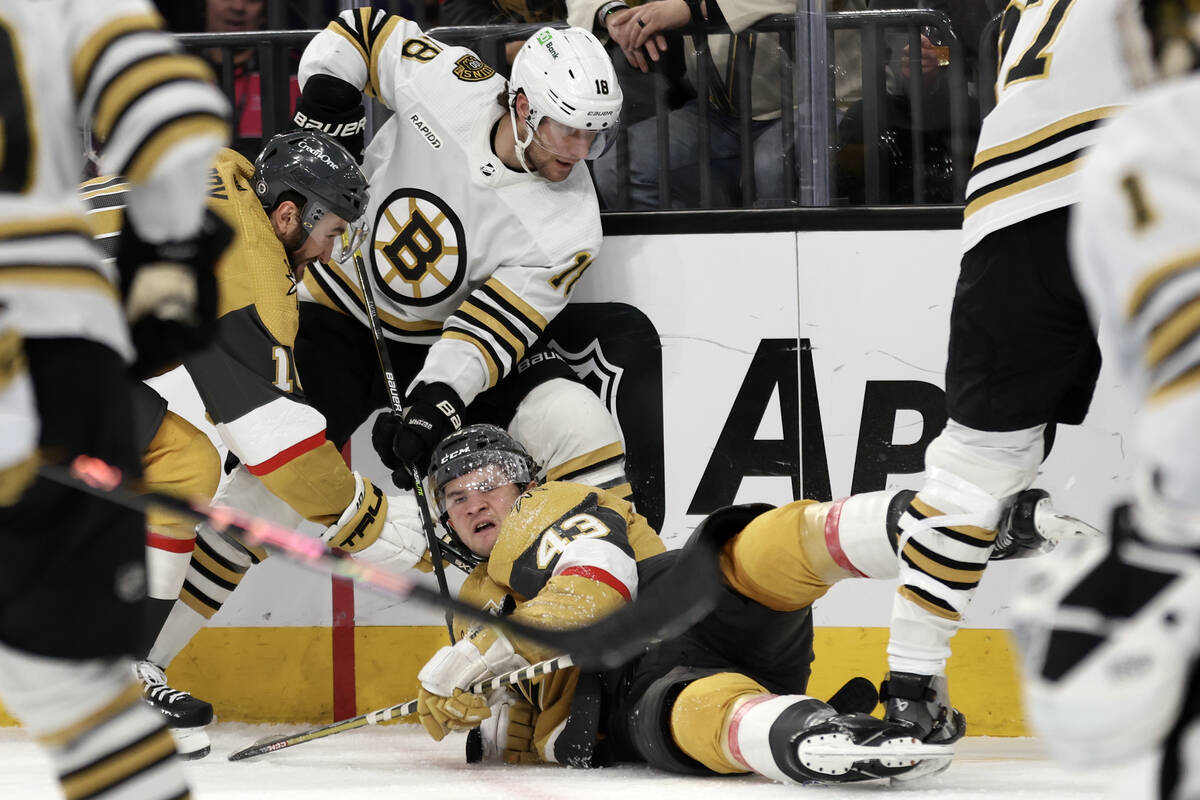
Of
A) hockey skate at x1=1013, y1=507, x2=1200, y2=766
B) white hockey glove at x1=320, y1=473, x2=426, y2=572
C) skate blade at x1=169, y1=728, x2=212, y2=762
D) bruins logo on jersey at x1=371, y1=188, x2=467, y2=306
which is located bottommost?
skate blade at x1=169, y1=728, x2=212, y2=762

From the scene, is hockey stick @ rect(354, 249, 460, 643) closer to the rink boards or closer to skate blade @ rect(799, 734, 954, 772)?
the rink boards

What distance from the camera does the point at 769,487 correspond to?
10.7ft

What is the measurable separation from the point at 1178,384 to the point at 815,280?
227 cm

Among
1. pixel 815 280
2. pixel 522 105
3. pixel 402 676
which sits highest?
pixel 522 105

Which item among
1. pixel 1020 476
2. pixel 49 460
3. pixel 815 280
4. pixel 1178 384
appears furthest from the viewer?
pixel 815 280

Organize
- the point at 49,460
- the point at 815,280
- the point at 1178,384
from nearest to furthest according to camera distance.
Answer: the point at 1178,384
the point at 49,460
the point at 815,280

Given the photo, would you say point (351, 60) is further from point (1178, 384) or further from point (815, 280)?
point (1178, 384)

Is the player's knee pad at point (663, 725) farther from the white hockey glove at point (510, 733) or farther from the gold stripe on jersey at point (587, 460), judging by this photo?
the gold stripe on jersey at point (587, 460)

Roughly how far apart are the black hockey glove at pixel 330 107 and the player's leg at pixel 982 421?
146cm

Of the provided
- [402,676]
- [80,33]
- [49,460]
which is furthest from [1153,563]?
[402,676]

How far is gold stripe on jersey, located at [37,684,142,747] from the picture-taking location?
1335 millimetres

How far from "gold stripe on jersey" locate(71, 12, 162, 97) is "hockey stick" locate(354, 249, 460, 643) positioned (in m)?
1.77

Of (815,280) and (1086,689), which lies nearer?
(1086,689)

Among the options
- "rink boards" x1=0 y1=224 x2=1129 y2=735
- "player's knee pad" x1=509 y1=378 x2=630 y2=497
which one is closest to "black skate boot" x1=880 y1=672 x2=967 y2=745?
"rink boards" x1=0 y1=224 x2=1129 y2=735
